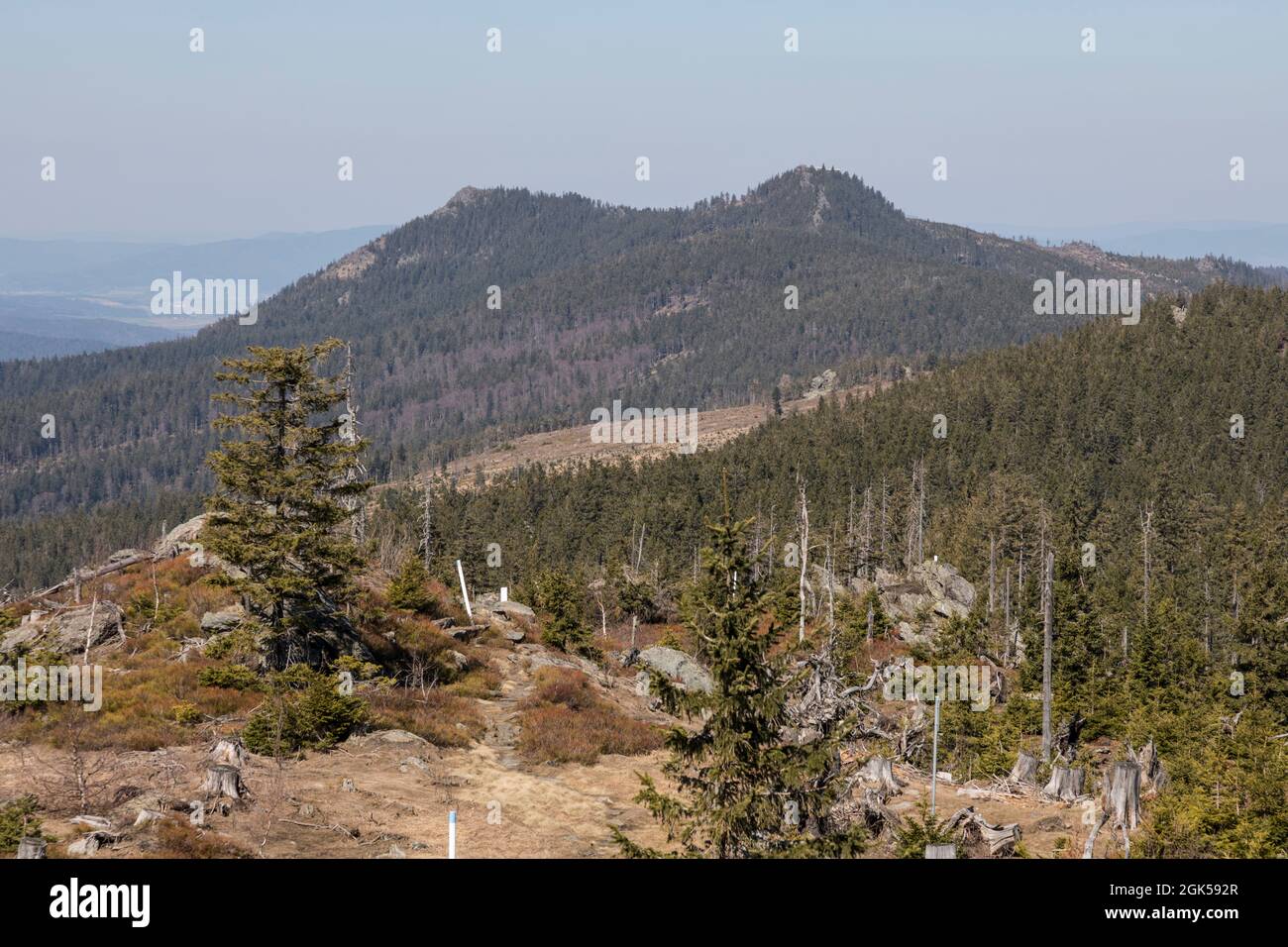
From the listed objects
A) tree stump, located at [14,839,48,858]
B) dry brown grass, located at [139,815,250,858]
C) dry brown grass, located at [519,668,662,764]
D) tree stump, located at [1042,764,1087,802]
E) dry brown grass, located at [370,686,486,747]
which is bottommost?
tree stump, located at [1042,764,1087,802]

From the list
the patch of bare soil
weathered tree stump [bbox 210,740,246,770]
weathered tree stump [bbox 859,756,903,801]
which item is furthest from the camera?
weathered tree stump [bbox 859,756,903,801]

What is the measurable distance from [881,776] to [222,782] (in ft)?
54.9

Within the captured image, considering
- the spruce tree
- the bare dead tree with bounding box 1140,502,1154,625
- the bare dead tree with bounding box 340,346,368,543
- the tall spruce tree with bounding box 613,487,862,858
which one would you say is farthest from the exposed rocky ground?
the bare dead tree with bounding box 1140,502,1154,625

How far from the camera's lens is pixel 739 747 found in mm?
15789

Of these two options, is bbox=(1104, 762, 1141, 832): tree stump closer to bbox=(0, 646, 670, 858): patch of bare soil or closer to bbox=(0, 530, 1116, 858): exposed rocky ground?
bbox=(0, 530, 1116, 858): exposed rocky ground

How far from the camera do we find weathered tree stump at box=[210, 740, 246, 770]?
22.8m

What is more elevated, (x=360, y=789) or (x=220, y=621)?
(x=220, y=621)

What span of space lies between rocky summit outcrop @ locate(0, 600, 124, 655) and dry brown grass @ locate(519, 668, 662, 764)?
13035mm

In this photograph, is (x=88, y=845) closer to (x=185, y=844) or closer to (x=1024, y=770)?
(x=185, y=844)

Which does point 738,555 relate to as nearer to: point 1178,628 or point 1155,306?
point 1178,628

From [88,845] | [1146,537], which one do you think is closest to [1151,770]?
[88,845]
